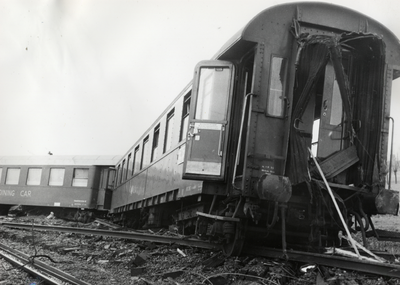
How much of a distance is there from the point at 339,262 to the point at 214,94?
299cm

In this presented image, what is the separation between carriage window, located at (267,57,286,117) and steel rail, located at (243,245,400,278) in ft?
6.17

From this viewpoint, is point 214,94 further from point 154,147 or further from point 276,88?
point 154,147

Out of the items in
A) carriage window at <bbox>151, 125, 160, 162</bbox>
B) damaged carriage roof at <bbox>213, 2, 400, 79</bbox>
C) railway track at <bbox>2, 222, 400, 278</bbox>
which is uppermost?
damaged carriage roof at <bbox>213, 2, 400, 79</bbox>

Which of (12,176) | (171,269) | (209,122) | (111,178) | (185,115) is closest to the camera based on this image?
(171,269)

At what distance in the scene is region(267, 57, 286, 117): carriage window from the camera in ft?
19.4

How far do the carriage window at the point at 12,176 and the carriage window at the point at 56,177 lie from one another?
7.43 feet

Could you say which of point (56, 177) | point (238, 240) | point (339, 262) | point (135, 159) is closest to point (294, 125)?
point (238, 240)

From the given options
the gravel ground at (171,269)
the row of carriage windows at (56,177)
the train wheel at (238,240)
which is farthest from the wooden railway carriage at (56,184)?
the train wheel at (238,240)

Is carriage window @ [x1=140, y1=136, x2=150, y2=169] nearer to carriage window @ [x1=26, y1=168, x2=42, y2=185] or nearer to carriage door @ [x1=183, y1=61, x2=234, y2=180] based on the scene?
carriage door @ [x1=183, y1=61, x2=234, y2=180]

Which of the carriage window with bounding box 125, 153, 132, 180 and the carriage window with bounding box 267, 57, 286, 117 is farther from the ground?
the carriage window with bounding box 267, 57, 286, 117

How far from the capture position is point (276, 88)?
593 cm

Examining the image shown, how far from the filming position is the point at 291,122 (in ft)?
19.6

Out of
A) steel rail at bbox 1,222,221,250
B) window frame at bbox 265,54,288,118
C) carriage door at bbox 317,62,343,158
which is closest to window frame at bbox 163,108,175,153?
steel rail at bbox 1,222,221,250

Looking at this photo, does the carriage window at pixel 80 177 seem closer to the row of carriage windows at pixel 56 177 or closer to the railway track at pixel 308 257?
the row of carriage windows at pixel 56 177
